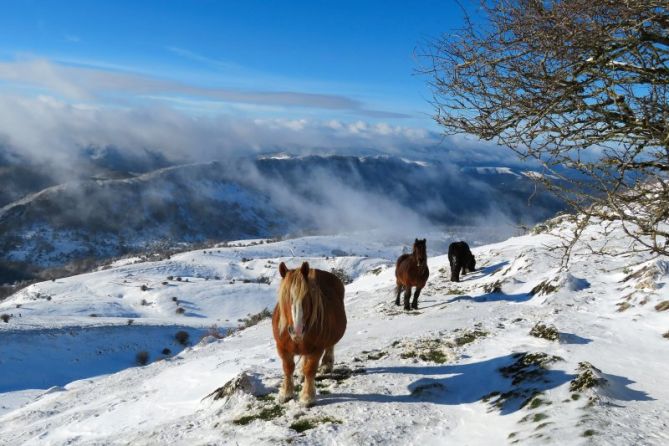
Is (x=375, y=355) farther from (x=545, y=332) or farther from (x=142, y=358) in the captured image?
(x=142, y=358)

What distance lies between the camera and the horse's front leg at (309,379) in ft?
23.6

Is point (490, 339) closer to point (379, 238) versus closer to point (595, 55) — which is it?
point (595, 55)

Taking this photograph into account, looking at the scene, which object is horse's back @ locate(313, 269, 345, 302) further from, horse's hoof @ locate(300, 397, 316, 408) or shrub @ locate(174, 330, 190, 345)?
shrub @ locate(174, 330, 190, 345)

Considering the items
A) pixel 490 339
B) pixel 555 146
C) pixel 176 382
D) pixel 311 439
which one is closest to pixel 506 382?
pixel 490 339

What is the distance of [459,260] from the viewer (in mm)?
18438

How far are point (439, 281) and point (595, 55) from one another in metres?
14.2

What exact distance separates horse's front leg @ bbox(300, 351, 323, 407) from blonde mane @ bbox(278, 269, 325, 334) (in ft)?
1.49

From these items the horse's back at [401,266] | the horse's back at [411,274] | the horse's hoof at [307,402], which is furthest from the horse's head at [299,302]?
the horse's back at [401,266]

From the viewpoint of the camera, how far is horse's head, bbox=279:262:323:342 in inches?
269

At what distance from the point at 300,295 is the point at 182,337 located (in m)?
38.6

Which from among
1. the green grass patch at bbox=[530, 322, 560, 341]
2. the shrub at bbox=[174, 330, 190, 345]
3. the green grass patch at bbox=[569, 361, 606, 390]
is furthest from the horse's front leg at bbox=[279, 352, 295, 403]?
the shrub at bbox=[174, 330, 190, 345]

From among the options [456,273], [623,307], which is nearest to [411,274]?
[456,273]

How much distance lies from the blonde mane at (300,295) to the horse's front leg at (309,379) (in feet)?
1.49

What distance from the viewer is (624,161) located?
5359mm
